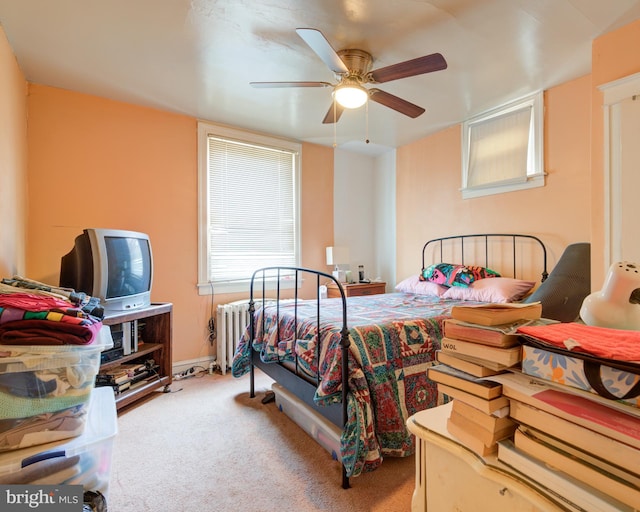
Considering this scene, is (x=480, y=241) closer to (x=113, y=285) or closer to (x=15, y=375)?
(x=113, y=285)

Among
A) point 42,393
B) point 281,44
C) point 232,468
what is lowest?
point 232,468

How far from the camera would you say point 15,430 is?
96 cm

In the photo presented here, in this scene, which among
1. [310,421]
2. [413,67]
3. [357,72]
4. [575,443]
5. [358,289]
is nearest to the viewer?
[575,443]

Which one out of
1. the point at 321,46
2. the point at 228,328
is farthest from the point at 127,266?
the point at 321,46

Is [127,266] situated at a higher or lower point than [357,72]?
lower

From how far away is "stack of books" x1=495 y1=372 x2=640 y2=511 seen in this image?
0.44 meters

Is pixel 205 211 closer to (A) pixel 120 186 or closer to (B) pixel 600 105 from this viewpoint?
(A) pixel 120 186

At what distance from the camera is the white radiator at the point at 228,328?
3.24 meters

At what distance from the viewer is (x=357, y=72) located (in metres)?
2.19

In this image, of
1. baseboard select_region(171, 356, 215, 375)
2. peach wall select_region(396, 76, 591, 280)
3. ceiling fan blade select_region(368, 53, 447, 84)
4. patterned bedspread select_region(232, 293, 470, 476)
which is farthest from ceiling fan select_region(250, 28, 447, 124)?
baseboard select_region(171, 356, 215, 375)

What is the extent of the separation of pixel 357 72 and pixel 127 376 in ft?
9.24

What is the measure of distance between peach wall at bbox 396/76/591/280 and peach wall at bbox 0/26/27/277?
3.79 metres

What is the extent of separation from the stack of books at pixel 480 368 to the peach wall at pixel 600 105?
1945 mm

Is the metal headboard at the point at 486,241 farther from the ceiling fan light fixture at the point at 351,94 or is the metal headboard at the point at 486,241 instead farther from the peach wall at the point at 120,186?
the peach wall at the point at 120,186
